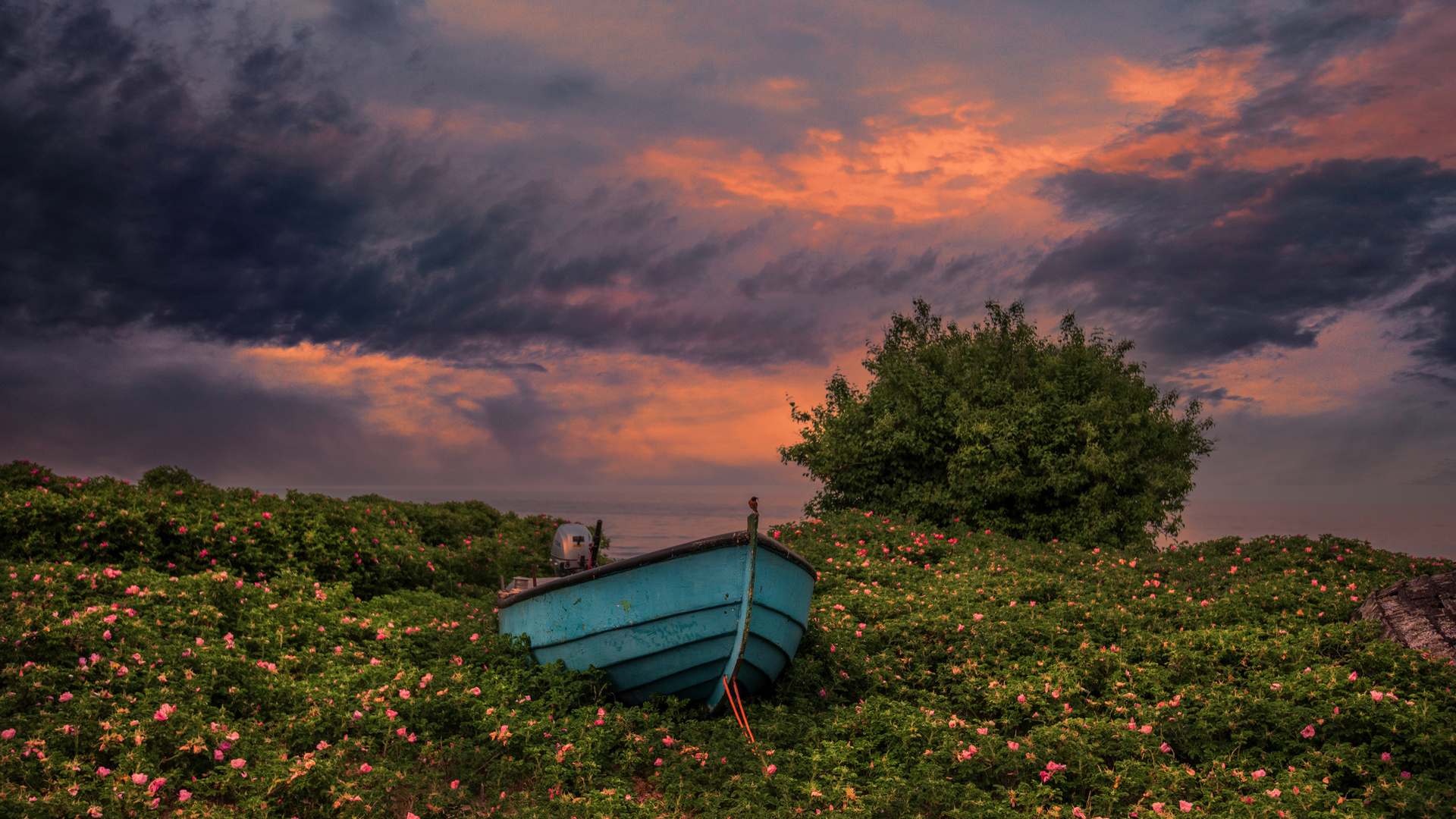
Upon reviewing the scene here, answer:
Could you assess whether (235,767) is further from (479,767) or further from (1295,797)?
(1295,797)

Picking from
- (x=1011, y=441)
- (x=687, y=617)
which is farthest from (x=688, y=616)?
(x=1011, y=441)

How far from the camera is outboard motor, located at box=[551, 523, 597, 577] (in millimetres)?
11062

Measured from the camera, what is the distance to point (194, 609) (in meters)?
9.31

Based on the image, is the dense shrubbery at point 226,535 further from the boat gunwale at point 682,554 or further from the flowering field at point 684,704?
the boat gunwale at point 682,554

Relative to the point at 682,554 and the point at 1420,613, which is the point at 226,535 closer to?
the point at 682,554

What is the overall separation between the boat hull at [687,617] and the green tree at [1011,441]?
11058 millimetres

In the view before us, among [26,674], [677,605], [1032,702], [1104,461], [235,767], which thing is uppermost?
[1104,461]

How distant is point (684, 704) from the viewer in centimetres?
801

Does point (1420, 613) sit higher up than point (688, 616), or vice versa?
point (1420, 613)

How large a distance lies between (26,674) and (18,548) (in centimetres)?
531

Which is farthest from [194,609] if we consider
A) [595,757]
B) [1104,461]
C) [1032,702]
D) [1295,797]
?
[1104,461]

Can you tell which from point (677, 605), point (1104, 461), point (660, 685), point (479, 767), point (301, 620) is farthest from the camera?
point (1104, 461)

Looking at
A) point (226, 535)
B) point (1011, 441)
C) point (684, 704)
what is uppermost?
point (1011, 441)

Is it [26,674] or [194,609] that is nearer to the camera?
[26,674]
